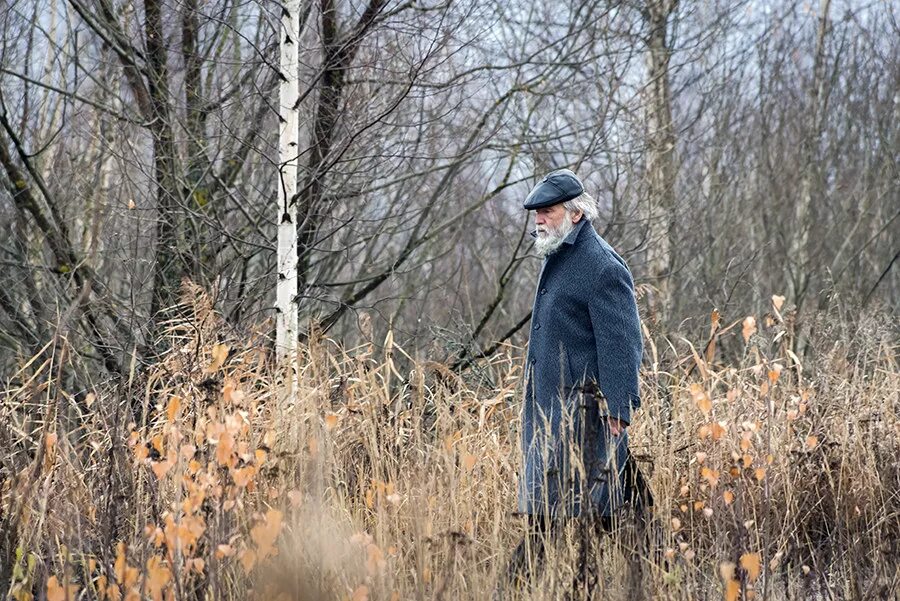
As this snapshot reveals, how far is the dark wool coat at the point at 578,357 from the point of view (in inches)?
146

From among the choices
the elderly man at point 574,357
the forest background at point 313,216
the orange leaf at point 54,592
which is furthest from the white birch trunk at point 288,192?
the orange leaf at point 54,592

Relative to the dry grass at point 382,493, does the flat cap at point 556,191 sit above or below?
above

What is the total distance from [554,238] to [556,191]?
170 millimetres

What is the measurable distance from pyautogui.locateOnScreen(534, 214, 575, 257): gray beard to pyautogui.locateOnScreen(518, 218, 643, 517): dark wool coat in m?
0.02

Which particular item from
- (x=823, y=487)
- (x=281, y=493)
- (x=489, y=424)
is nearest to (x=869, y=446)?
(x=823, y=487)

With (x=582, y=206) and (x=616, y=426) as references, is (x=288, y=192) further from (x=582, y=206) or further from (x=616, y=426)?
(x=616, y=426)

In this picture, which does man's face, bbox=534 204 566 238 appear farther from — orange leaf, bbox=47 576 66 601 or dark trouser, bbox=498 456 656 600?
orange leaf, bbox=47 576 66 601

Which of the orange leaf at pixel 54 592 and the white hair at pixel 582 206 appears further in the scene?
the white hair at pixel 582 206

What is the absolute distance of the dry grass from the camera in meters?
3.10

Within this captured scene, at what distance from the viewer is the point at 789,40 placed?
14.8 m

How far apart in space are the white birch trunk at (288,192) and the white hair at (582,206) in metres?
2.37

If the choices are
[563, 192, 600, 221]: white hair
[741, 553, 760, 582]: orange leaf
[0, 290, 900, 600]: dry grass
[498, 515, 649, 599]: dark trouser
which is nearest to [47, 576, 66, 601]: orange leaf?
[0, 290, 900, 600]: dry grass

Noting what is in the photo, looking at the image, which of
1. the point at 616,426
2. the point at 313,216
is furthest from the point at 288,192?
the point at 616,426

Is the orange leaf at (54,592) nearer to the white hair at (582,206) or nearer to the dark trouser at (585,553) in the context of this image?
the dark trouser at (585,553)
